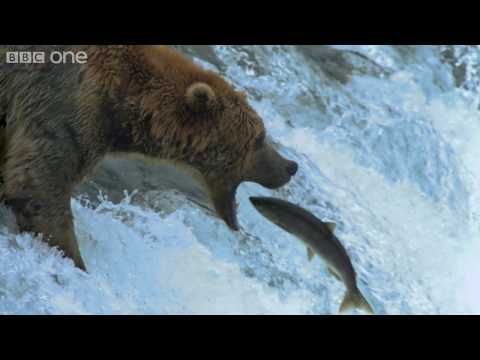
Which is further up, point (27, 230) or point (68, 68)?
point (68, 68)

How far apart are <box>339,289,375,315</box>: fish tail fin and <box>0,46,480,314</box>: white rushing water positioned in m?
0.26

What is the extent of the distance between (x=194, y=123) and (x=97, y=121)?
1.33 ft

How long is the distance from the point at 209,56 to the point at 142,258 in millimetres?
1270

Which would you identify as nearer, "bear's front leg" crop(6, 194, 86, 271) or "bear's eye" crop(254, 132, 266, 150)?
"bear's front leg" crop(6, 194, 86, 271)

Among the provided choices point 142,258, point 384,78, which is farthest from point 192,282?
point 384,78

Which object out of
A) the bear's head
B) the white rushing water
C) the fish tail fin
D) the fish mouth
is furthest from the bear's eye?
the fish tail fin

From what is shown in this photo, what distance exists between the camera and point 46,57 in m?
3.61

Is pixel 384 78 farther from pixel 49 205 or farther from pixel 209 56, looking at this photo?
pixel 49 205

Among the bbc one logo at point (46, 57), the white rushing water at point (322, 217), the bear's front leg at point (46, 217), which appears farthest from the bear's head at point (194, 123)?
the white rushing water at point (322, 217)

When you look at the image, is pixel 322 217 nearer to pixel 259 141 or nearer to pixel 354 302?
pixel 354 302

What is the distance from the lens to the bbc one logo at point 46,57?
360 centimetres

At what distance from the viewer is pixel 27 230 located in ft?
11.8

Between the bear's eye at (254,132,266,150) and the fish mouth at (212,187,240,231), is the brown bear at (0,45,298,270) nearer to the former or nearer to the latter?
the bear's eye at (254,132,266,150)

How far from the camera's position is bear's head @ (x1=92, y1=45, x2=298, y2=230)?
144 inches
